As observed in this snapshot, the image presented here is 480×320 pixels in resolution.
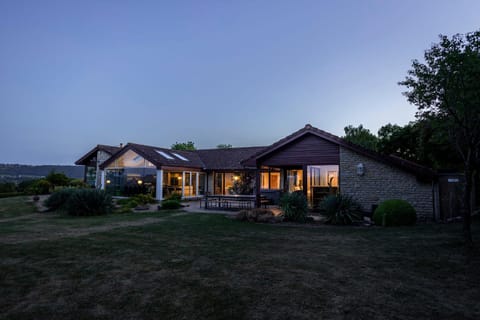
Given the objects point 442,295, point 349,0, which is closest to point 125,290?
point 442,295

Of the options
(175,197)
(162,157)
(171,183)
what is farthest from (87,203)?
(162,157)

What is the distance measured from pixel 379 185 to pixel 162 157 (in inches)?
610

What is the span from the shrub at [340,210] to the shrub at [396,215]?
97 cm

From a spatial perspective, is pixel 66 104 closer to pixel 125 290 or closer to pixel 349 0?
pixel 349 0

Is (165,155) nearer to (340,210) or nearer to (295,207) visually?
(295,207)

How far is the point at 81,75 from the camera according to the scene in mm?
25984

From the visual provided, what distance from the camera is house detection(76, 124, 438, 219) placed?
12.0m

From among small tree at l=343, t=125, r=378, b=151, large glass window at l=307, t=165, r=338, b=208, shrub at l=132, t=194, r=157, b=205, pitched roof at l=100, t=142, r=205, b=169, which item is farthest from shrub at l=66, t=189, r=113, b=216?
small tree at l=343, t=125, r=378, b=151

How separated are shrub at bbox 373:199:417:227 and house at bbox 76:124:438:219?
1669mm

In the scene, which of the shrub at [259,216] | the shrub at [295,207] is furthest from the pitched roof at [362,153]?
the shrub at [259,216]

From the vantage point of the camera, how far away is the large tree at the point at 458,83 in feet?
21.8

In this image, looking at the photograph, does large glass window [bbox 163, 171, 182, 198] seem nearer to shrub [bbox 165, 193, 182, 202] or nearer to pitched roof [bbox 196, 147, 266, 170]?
shrub [bbox 165, 193, 182, 202]

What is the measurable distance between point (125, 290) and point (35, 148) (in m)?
78.5

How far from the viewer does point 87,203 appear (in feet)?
45.0
